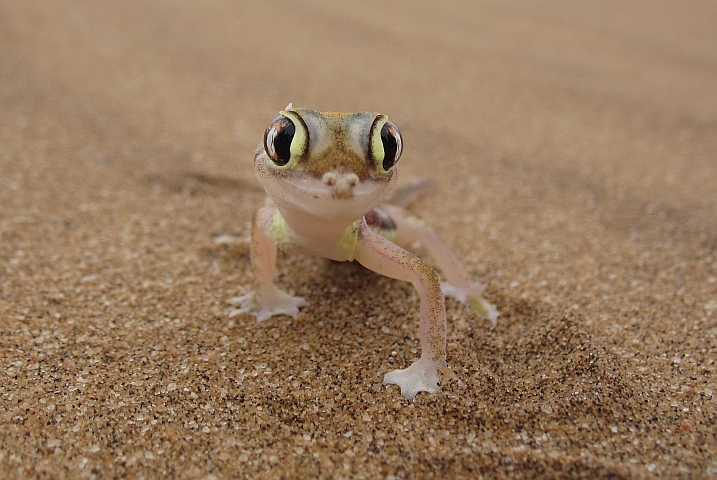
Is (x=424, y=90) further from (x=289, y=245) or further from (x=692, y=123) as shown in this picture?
(x=289, y=245)

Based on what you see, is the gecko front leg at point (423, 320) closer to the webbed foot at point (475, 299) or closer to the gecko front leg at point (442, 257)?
the webbed foot at point (475, 299)

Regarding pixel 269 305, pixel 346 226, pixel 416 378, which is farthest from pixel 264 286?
pixel 416 378

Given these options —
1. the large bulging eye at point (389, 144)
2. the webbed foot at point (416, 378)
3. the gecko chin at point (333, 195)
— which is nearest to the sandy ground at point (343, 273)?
the webbed foot at point (416, 378)

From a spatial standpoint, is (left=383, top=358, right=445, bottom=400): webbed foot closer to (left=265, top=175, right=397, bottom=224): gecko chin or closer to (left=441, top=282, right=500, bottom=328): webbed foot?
(left=441, top=282, right=500, bottom=328): webbed foot

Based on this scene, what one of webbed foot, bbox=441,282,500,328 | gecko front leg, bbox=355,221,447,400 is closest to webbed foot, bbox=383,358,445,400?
gecko front leg, bbox=355,221,447,400

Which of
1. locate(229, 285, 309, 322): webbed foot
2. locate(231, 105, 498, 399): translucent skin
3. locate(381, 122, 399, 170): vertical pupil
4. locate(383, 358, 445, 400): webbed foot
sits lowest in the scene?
locate(229, 285, 309, 322): webbed foot

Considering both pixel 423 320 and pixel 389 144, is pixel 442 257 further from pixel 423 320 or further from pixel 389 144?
pixel 389 144
